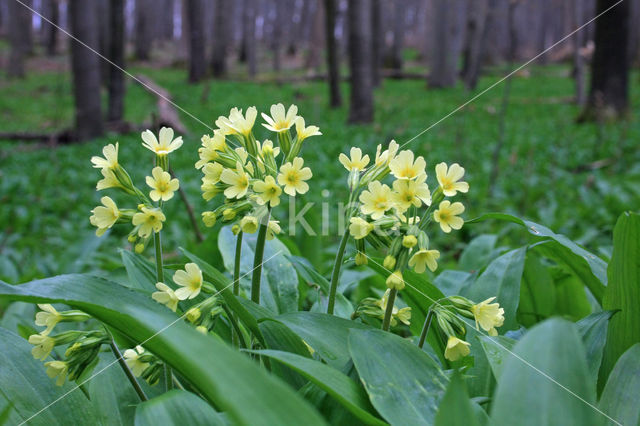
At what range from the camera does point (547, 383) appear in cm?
59

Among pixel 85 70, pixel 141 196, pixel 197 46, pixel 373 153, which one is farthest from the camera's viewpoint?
pixel 197 46

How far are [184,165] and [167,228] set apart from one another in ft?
8.33

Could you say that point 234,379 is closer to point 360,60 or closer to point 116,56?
point 360,60

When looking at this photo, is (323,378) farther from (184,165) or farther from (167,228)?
(184,165)

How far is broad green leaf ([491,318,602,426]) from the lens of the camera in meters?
0.58

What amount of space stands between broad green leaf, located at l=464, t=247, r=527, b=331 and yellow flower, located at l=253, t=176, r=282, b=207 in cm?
67

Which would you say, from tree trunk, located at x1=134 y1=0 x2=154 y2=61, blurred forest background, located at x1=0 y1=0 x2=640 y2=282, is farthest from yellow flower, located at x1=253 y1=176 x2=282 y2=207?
tree trunk, located at x1=134 y1=0 x2=154 y2=61

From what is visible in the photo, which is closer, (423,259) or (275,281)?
(423,259)

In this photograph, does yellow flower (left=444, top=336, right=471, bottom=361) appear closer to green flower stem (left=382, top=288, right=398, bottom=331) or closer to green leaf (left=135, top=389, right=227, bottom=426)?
green flower stem (left=382, top=288, right=398, bottom=331)

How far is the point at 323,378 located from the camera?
80 centimetres

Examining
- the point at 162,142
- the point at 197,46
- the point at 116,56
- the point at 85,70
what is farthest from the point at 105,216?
the point at 197,46

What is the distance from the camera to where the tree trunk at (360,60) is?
30.1 feet

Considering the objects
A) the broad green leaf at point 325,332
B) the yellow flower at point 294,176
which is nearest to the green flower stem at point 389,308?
the broad green leaf at point 325,332

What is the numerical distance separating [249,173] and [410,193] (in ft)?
1.04
